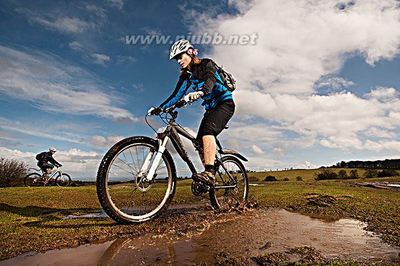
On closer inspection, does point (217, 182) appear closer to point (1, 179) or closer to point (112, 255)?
point (112, 255)

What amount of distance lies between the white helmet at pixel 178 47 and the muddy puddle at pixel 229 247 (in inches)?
133

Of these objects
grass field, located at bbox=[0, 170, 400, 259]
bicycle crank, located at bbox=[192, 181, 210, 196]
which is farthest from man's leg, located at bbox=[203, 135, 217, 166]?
grass field, located at bbox=[0, 170, 400, 259]

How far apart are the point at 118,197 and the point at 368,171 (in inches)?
976

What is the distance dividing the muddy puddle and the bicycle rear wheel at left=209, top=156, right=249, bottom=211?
234cm

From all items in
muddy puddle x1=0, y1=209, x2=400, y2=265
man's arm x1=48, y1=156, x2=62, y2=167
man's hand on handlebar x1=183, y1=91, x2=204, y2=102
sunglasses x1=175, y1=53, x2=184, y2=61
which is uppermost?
sunglasses x1=175, y1=53, x2=184, y2=61

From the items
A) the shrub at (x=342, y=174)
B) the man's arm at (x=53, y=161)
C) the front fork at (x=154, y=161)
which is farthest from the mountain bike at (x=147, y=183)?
the man's arm at (x=53, y=161)

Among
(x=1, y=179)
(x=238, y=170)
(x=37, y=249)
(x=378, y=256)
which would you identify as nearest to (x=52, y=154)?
(x=1, y=179)

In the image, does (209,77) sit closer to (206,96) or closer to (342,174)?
(206,96)

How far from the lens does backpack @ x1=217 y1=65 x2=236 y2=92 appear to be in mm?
6592

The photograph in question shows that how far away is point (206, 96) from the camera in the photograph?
6641mm

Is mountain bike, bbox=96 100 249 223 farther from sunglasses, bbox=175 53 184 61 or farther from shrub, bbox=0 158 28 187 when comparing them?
shrub, bbox=0 158 28 187

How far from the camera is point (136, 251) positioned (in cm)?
359

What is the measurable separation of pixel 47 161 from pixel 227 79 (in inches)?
946

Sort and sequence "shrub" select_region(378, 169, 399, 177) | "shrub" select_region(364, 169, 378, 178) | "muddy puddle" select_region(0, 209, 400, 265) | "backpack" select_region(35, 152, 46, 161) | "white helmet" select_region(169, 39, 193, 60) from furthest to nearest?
"backpack" select_region(35, 152, 46, 161), "shrub" select_region(364, 169, 378, 178), "shrub" select_region(378, 169, 399, 177), "white helmet" select_region(169, 39, 193, 60), "muddy puddle" select_region(0, 209, 400, 265)
